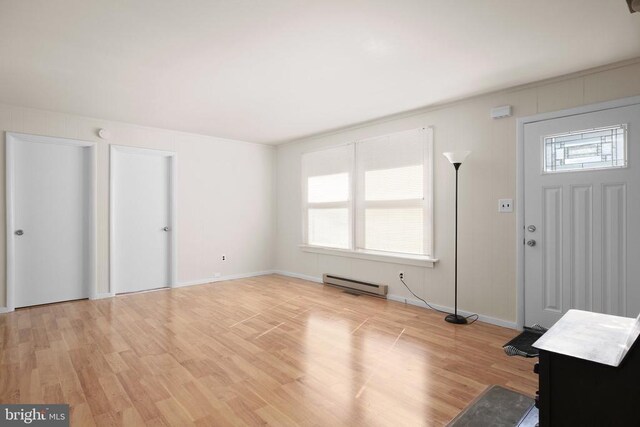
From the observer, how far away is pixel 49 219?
4512mm

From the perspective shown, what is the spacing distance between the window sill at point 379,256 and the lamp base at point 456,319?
0.64 meters

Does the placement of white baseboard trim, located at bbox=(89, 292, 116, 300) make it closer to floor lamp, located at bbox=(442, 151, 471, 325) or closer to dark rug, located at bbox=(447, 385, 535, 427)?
floor lamp, located at bbox=(442, 151, 471, 325)

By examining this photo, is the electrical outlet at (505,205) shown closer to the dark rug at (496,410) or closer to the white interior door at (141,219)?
the dark rug at (496,410)

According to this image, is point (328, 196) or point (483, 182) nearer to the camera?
point (483, 182)

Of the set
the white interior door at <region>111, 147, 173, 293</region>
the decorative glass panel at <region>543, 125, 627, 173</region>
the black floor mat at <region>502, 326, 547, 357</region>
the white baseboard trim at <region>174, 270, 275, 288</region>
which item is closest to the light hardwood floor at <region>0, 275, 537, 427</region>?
the black floor mat at <region>502, 326, 547, 357</region>

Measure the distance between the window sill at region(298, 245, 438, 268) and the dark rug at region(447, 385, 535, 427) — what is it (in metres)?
2.04

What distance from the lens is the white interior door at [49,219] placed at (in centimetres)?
430

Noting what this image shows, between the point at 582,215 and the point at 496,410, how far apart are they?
2.06 meters

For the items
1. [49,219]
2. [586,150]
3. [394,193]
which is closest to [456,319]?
[394,193]

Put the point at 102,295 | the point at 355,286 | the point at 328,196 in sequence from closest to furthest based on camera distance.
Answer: the point at 102,295 → the point at 355,286 → the point at 328,196

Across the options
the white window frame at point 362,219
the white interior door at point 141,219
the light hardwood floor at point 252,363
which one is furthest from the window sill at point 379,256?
the white interior door at point 141,219

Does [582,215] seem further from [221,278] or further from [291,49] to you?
[221,278]

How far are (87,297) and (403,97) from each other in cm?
496

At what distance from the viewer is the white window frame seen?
425cm
